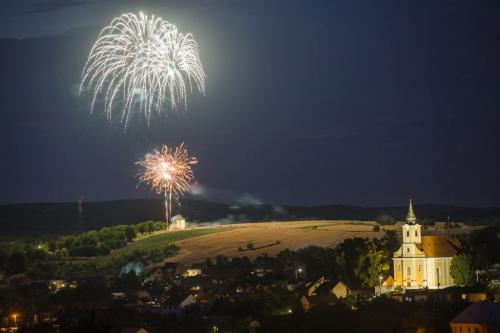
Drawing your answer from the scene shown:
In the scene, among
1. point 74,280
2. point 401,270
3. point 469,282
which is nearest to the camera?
point 469,282

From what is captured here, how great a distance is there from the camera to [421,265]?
9575 centimetres

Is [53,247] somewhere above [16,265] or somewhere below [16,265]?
above

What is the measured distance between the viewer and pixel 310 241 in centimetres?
14100

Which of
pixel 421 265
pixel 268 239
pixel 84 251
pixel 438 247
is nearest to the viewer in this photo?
pixel 421 265

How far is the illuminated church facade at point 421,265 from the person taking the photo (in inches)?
3738

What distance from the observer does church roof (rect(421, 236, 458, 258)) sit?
97312mm

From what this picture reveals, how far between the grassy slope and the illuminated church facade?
5505 cm

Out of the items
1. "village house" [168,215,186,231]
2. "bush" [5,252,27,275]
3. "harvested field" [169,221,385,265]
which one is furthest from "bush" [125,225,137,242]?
"bush" [5,252,27,275]

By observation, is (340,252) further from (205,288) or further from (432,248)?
(205,288)

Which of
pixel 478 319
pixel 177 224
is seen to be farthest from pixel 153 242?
pixel 478 319

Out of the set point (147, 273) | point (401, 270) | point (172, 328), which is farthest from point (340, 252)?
point (147, 273)

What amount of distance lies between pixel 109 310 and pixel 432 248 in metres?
26.8

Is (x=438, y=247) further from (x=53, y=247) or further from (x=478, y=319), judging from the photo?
(x=53, y=247)

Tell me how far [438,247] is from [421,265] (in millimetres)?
3943
